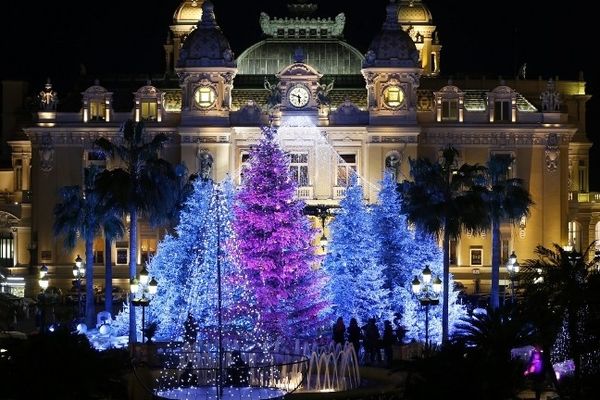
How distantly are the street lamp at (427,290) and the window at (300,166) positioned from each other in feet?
92.1

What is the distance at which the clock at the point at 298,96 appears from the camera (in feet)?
373

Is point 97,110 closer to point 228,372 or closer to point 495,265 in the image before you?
point 495,265

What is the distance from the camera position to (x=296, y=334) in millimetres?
77812

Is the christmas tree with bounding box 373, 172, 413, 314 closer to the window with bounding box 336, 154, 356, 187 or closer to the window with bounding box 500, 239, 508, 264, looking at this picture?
the window with bounding box 336, 154, 356, 187

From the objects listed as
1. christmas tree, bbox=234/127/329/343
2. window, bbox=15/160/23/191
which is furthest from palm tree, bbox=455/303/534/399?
window, bbox=15/160/23/191

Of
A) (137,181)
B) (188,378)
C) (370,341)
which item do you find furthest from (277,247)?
(188,378)

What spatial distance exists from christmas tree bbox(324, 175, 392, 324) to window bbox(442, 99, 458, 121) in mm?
28408

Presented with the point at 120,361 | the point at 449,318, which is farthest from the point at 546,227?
the point at 120,361

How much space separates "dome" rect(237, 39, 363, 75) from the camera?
120m

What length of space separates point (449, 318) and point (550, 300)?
2105cm

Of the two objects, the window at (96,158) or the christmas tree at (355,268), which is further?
the window at (96,158)

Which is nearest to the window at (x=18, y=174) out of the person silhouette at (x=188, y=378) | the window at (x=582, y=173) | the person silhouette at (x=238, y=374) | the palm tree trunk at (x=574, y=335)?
the window at (x=582, y=173)

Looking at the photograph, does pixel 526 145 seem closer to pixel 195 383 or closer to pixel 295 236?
pixel 295 236

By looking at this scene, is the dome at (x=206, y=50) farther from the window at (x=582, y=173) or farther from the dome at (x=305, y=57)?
the window at (x=582, y=173)
